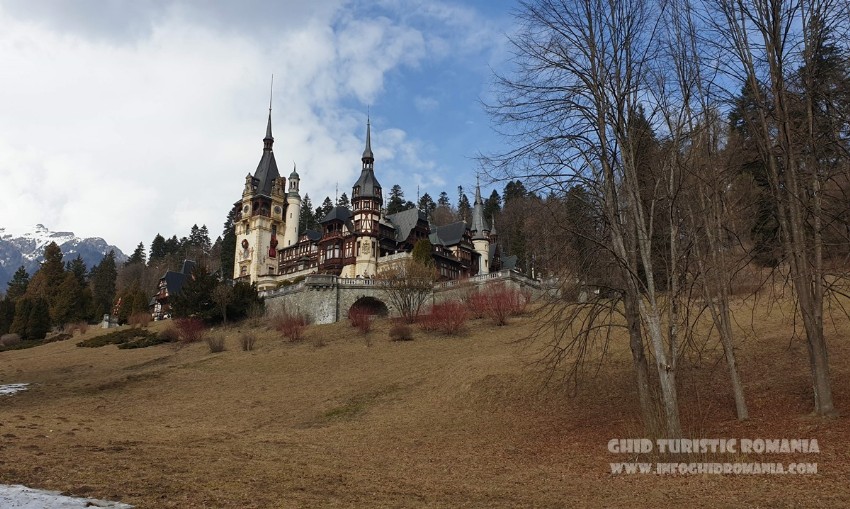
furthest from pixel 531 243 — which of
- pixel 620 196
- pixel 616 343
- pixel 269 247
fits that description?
pixel 269 247

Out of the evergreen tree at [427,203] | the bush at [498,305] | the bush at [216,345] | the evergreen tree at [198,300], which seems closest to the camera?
the bush at [498,305]

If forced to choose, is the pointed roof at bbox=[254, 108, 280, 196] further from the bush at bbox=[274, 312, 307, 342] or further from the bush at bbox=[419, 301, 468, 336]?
the bush at bbox=[419, 301, 468, 336]

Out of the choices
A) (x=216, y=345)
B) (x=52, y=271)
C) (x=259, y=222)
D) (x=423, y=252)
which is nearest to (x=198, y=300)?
(x=216, y=345)

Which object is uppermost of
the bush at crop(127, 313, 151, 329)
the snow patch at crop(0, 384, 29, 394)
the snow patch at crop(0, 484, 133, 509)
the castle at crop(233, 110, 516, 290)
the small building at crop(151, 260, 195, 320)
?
the castle at crop(233, 110, 516, 290)

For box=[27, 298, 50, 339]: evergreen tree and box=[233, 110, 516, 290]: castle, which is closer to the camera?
box=[27, 298, 50, 339]: evergreen tree

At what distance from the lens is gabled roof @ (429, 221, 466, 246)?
63.6 meters

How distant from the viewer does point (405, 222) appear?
65562 millimetres

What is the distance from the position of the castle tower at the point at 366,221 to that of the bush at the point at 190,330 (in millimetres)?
19041

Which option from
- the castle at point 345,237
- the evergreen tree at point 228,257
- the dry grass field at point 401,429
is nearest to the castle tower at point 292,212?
the castle at point 345,237

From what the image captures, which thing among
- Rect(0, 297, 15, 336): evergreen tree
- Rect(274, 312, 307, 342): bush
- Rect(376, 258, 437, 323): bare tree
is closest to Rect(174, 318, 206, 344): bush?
Rect(274, 312, 307, 342): bush

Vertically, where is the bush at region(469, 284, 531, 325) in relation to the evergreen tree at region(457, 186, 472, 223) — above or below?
below

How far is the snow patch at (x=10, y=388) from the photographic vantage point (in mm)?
23686

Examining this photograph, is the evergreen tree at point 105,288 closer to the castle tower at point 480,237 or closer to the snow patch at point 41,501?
the castle tower at point 480,237

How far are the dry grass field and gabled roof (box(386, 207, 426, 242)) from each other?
3327cm
